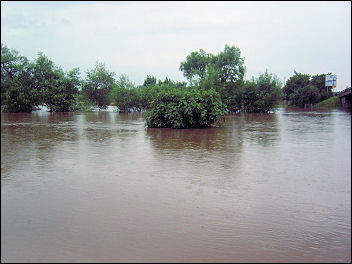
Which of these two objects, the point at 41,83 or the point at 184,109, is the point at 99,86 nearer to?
the point at 41,83

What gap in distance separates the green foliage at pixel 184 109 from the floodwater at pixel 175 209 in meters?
8.29

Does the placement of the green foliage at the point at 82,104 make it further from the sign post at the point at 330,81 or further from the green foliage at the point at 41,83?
the sign post at the point at 330,81

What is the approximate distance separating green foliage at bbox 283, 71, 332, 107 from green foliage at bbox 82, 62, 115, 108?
1739 inches

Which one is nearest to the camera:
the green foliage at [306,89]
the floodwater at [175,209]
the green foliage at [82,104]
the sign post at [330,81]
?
the floodwater at [175,209]

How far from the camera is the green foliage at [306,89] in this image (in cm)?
7206

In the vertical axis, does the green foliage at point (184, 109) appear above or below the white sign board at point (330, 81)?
below

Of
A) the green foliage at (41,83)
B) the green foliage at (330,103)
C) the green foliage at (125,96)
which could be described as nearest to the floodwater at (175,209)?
the green foliage at (41,83)

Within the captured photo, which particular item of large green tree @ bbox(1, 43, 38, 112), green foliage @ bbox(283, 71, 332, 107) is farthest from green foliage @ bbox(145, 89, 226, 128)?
green foliage @ bbox(283, 71, 332, 107)

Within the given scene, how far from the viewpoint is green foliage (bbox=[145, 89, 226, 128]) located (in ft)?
53.7

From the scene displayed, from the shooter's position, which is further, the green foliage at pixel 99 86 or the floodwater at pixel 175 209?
the green foliage at pixel 99 86

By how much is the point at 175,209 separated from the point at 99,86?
44.4 metres

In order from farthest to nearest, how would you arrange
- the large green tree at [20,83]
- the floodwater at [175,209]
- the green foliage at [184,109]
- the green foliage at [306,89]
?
the green foliage at [306,89], the large green tree at [20,83], the green foliage at [184,109], the floodwater at [175,209]

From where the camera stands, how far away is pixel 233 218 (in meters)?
4.15

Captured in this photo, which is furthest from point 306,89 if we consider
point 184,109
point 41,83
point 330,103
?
point 184,109
